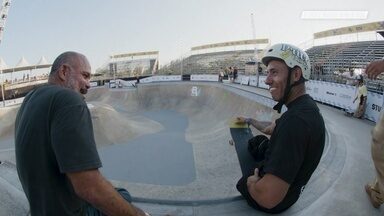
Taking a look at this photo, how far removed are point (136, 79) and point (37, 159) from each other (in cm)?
4723

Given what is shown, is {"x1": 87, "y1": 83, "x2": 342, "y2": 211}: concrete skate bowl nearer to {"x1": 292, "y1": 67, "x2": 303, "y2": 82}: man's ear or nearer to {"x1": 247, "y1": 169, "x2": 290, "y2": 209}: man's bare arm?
{"x1": 247, "y1": 169, "x2": 290, "y2": 209}: man's bare arm

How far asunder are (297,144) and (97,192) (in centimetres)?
161

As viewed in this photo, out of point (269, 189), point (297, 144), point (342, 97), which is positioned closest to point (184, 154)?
point (342, 97)

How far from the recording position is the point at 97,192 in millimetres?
1865

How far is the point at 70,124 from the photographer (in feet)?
5.92

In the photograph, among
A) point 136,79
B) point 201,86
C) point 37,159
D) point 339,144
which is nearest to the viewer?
point 37,159

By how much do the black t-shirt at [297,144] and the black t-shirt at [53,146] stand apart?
4.74 ft

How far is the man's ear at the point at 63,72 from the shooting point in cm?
A: 224

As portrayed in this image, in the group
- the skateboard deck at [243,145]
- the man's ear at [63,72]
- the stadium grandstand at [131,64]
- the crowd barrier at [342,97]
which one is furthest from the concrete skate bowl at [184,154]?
the stadium grandstand at [131,64]

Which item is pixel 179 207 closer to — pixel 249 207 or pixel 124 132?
pixel 249 207

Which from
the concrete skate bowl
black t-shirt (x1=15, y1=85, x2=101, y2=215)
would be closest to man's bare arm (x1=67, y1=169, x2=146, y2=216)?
black t-shirt (x1=15, y1=85, x2=101, y2=215)

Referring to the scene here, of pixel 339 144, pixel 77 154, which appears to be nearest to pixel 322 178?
pixel 339 144

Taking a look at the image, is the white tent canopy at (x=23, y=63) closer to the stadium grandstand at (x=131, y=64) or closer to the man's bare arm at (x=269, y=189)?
the stadium grandstand at (x=131, y=64)

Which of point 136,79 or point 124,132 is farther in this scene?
point 136,79
